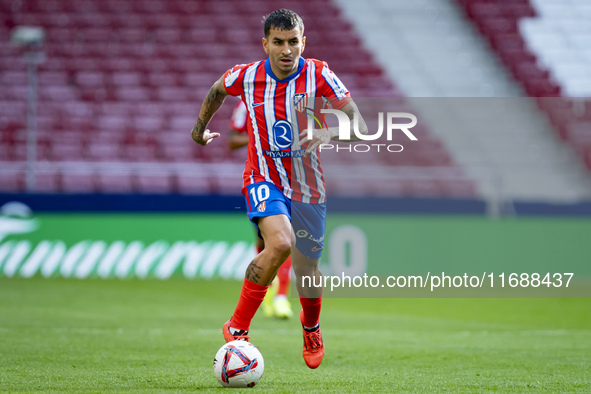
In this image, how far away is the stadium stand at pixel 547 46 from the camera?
56.2ft

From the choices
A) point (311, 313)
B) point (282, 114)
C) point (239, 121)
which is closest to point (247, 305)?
point (311, 313)

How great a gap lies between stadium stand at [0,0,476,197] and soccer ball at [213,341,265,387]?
344 inches

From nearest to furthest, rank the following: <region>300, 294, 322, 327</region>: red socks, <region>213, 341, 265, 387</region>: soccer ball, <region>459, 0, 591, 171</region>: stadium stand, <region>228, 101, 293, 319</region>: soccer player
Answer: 1. <region>213, 341, 265, 387</region>: soccer ball
2. <region>300, 294, 322, 327</region>: red socks
3. <region>228, 101, 293, 319</region>: soccer player
4. <region>459, 0, 591, 171</region>: stadium stand

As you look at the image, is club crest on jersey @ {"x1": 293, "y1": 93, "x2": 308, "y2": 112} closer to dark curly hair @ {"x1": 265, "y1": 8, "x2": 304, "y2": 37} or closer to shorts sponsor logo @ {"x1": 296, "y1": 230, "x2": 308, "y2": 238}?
dark curly hair @ {"x1": 265, "y1": 8, "x2": 304, "y2": 37}

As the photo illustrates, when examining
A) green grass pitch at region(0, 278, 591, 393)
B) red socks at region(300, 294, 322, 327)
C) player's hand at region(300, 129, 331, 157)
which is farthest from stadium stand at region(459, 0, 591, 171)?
player's hand at region(300, 129, 331, 157)

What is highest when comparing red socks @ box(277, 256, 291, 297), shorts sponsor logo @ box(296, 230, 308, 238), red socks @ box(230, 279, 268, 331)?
shorts sponsor logo @ box(296, 230, 308, 238)

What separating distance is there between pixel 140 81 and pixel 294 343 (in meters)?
11.5

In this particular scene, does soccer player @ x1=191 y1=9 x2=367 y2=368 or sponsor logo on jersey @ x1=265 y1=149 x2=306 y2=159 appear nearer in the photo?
soccer player @ x1=191 y1=9 x2=367 y2=368

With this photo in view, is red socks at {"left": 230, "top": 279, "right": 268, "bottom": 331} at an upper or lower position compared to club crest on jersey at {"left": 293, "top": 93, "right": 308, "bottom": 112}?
lower

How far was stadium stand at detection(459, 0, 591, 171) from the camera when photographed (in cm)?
1714

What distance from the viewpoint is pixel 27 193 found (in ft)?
39.6

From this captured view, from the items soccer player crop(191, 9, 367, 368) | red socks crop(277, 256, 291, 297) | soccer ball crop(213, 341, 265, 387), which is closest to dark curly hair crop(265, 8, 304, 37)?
soccer player crop(191, 9, 367, 368)

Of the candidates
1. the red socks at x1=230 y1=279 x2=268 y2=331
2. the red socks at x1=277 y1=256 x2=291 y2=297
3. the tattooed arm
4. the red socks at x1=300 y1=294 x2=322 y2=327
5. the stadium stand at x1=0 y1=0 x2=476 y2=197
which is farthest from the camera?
the stadium stand at x1=0 y1=0 x2=476 y2=197

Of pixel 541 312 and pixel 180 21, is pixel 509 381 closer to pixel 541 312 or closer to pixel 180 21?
pixel 541 312
